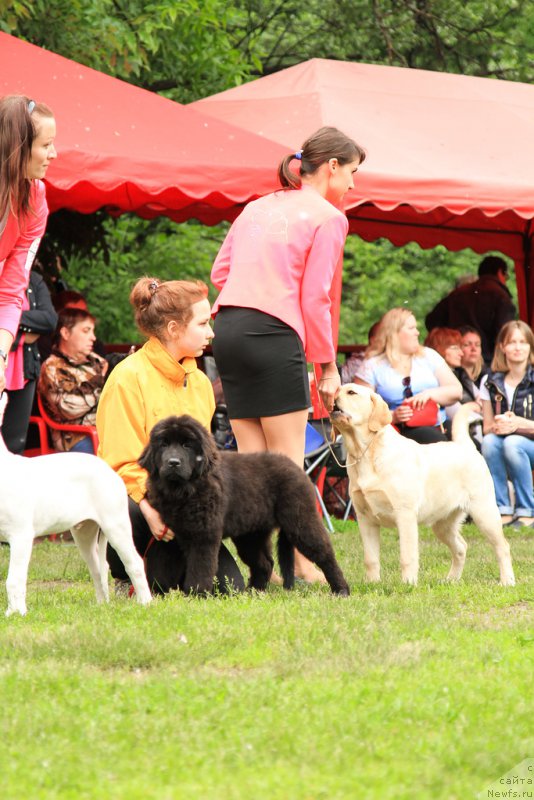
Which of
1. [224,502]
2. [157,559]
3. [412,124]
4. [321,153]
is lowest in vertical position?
[157,559]

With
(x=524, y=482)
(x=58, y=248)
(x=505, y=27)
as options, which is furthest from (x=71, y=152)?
(x=505, y=27)

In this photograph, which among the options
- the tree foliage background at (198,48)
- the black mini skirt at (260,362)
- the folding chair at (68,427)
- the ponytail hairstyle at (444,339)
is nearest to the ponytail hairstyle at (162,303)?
the black mini skirt at (260,362)

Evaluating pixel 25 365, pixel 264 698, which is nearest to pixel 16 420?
pixel 25 365

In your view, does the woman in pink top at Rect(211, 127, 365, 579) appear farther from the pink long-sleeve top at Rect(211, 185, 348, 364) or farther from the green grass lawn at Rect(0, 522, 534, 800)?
the green grass lawn at Rect(0, 522, 534, 800)

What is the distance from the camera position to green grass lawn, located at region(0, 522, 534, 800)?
3.33 m

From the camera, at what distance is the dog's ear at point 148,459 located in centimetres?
555

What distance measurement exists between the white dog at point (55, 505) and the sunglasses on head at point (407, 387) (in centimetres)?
469

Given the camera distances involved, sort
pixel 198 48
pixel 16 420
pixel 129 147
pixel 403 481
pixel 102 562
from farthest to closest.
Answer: pixel 198 48 < pixel 129 147 < pixel 16 420 < pixel 403 481 < pixel 102 562

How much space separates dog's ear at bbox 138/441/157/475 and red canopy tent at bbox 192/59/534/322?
15.2 ft

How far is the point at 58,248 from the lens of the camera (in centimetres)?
1252

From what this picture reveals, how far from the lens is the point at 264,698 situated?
4000 millimetres

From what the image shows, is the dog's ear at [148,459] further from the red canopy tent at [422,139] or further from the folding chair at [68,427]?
the red canopy tent at [422,139]

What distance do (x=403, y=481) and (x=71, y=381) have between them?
3.98 m

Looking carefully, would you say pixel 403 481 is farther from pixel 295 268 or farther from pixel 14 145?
pixel 14 145
